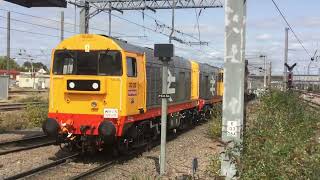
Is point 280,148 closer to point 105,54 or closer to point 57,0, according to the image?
point 105,54

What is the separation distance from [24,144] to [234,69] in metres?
9.38

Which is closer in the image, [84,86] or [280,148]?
[280,148]

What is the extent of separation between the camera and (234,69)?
9195 mm

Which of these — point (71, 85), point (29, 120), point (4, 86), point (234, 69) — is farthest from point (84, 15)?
point (234, 69)

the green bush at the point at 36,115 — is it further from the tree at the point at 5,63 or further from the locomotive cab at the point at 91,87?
the tree at the point at 5,63

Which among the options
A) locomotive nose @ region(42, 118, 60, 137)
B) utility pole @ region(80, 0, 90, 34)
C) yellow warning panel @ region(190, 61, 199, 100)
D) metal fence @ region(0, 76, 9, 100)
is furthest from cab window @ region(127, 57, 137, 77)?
metal fence @ region(0, 76, 9, 100)

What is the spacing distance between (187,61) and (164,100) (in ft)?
34.1

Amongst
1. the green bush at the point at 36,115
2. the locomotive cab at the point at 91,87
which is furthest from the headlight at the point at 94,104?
the green bush at the point at 36,115

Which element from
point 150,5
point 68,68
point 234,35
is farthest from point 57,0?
point 150,5

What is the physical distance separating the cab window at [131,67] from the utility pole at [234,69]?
14.6ft

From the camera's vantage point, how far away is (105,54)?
43.1ft

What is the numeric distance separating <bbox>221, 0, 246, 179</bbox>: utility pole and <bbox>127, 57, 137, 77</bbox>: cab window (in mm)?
4436

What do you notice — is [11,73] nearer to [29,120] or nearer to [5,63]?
[5,63]

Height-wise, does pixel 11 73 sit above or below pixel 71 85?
above
